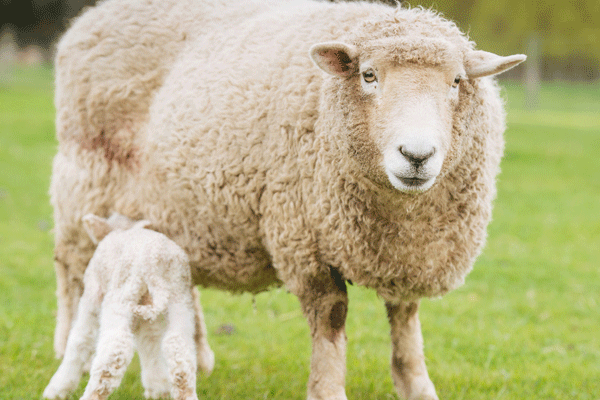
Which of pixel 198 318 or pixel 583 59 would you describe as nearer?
pixel 198 318

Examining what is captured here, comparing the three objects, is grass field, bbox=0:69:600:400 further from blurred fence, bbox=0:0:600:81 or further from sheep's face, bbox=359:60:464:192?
blurred fence, bbox=0:0:600:81

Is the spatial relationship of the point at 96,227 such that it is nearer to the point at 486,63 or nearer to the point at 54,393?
the point at 54,393

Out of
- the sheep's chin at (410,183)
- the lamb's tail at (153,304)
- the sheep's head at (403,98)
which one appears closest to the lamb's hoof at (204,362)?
the lamb's tail at (153,304)

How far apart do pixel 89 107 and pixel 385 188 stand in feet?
6.67

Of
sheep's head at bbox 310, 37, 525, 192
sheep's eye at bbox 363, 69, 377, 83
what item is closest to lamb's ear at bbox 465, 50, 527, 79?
sheep's head at bbox 310, 37, 525, 192

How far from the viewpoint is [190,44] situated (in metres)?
4.29

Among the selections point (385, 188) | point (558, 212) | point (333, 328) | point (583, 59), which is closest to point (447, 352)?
point (333, 328)

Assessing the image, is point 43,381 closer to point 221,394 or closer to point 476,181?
point 221,394

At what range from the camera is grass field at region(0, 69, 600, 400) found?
14.1 feet

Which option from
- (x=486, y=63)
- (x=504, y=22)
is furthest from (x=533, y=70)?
(x=486, y=63)

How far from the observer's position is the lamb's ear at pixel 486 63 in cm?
311

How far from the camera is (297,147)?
3568 mm

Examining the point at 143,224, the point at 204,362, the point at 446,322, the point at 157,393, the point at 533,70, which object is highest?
the point at 143,224

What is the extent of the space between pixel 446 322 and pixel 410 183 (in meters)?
3.07
